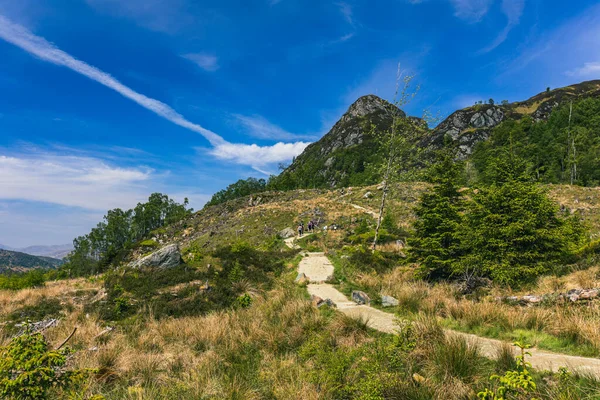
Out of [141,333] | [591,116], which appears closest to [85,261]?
[141,333]

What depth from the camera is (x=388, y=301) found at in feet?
30.7

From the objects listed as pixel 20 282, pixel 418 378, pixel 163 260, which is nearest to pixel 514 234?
pixel 418 378

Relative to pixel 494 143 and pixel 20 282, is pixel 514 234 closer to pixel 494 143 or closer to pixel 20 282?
pixel 20 282

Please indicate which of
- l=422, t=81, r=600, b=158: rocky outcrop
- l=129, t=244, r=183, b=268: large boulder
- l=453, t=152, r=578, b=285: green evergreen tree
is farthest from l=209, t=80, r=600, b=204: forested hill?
l=129, t=244, r=183, b=268: large boulder

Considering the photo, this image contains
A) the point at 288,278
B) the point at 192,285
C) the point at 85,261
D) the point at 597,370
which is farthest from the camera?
the point at 85,261

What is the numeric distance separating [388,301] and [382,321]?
1.93 metres

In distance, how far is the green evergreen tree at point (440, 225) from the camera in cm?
1219

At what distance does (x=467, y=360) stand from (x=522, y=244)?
332 inches

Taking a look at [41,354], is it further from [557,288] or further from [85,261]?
[85,261]

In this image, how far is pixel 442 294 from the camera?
8.97m

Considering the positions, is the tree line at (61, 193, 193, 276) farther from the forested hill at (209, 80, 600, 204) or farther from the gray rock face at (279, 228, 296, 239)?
the gray rock face at (279, 228, 296, 239)

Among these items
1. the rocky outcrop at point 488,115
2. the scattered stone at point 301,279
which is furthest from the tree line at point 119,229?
the rocky outcrop at point 488,115

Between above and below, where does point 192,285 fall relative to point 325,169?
below

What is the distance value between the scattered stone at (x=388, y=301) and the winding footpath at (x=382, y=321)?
0.46 meters
